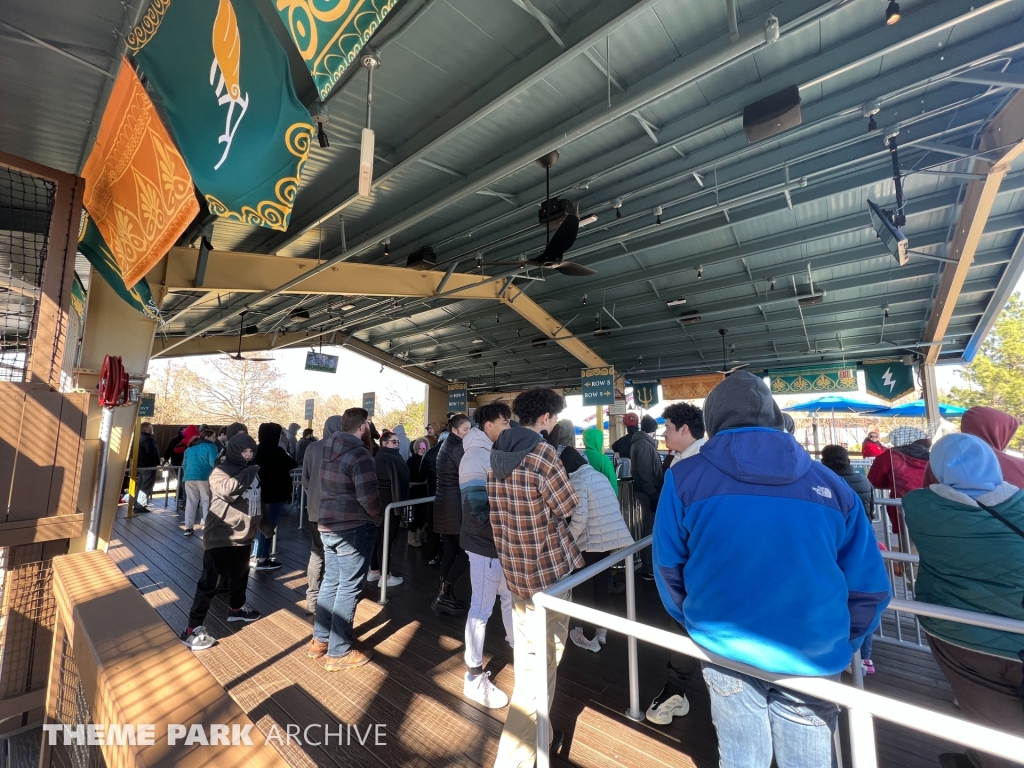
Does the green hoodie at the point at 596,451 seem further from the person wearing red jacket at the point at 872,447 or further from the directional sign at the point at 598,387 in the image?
the directional sign at the point at 598,387

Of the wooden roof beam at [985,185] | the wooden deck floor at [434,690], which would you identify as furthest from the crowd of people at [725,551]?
the wooden roof beam at [985,185]

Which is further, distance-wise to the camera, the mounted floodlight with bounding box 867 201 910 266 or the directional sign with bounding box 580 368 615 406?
the directional sign with bounding box 580 368 615 406

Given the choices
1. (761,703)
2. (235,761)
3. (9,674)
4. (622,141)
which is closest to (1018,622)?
(761,703)

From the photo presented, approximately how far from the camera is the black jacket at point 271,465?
175 inches

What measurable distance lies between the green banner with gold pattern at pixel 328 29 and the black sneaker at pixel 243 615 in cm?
391

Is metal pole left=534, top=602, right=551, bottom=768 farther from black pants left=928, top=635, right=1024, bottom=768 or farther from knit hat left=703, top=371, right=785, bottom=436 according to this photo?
black pants left=928, top=635, right=1024, bottom=768

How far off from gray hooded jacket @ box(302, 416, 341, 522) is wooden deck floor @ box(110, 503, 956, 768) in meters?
0.98

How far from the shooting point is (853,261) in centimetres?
747

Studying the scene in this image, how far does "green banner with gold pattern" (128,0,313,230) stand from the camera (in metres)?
1.71

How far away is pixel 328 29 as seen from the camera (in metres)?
1.50

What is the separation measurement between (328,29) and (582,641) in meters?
3.75

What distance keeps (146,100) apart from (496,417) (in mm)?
2492

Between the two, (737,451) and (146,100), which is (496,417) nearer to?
(737,451)

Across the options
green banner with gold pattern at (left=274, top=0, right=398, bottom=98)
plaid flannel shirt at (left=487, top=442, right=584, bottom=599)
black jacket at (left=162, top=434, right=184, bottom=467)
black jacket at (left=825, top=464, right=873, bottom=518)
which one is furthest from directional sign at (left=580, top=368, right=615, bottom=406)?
green banner with gold pattern at (left=274, top=0, right=398, bottom=98)
